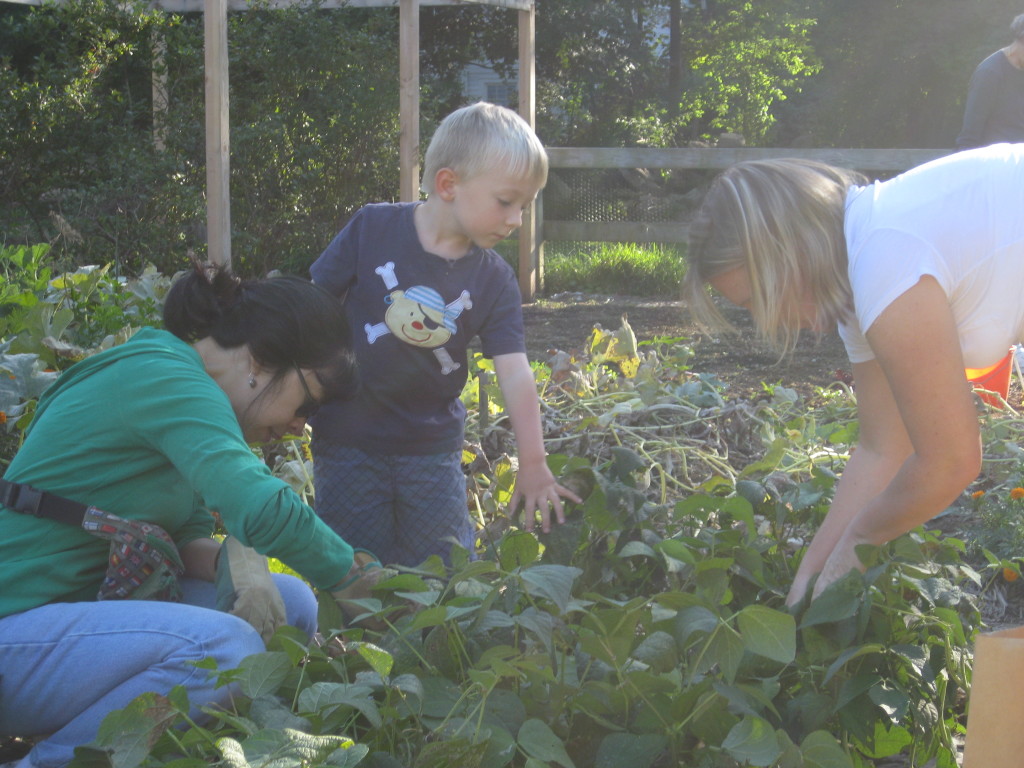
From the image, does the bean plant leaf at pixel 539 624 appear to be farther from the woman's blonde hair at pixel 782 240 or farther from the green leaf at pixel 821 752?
the woman's blonde hair at pixel 782 240

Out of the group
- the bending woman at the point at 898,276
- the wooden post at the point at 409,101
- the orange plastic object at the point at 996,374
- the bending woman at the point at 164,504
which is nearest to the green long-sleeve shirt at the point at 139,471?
the bending woman at the point at 164,504

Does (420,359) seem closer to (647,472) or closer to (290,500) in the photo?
(647,472)

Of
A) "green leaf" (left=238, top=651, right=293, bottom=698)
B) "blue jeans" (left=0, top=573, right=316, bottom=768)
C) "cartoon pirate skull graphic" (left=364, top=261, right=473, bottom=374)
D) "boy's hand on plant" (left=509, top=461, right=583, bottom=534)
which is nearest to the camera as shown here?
"green leaf" (left=238, top=651, right=293, bottom=698)

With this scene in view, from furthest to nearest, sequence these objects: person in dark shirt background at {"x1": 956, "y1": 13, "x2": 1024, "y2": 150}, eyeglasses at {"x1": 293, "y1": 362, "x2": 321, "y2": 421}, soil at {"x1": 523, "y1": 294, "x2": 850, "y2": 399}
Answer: person in dark shirt background at {"x1": 956, "y1": 13, "x2": 1024, "y2": 150}
soil at {"x1": 523, "y1": 294, "x2": 850, "y2": 399}
eyeglasses at {"x1": 293, "y1": 362, "x2": 321, "y2": 421}

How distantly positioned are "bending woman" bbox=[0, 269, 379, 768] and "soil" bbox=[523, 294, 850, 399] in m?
2.49

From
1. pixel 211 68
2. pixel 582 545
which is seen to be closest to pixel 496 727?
pixel 582 545

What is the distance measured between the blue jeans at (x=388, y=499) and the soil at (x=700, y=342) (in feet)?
5.69

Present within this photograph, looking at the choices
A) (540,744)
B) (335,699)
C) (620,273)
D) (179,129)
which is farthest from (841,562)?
(620,273)

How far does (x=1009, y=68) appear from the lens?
5176 millimetres

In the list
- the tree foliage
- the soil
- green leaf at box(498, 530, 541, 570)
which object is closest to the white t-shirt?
green leaf at box(498, 530, 541, 570)

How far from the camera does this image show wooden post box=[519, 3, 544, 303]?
7.68m

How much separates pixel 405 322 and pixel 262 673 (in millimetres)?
1269

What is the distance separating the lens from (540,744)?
1244 millimetres

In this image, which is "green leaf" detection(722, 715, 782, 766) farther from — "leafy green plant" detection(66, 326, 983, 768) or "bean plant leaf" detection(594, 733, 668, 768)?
"bean plant leaf" detection(594, 733, 668, 768)
